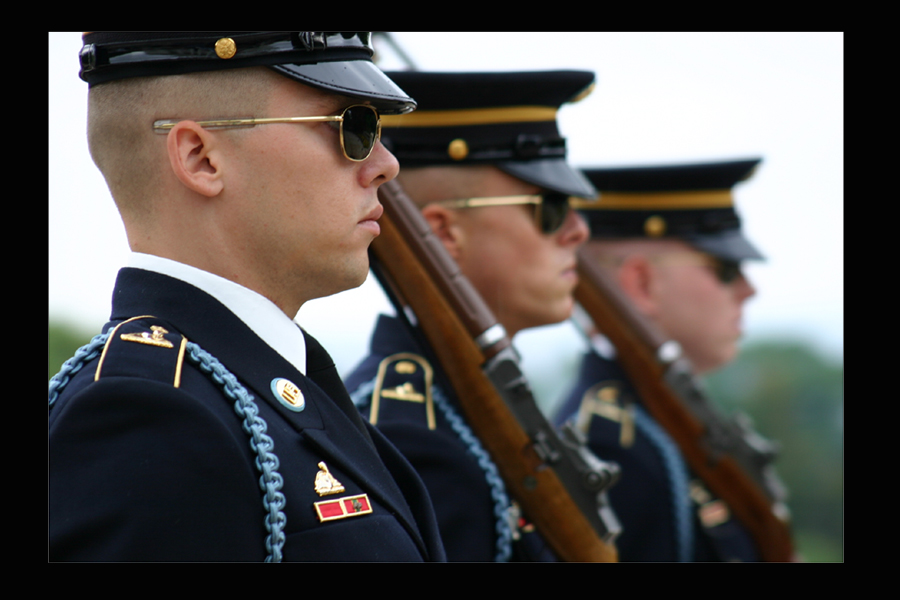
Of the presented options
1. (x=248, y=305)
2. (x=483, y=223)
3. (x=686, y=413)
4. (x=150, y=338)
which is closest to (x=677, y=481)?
(x=686, y=413)

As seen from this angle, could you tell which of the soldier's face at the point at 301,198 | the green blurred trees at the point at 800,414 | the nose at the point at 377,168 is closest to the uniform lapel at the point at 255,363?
the soldier's face at the point at 301,198

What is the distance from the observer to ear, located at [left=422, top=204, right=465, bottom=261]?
12.7 ft

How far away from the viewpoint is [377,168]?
2453mm

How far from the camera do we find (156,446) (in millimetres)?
1913

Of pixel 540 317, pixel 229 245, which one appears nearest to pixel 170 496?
pixel 229 245

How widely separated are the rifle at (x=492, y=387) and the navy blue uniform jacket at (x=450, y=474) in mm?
99

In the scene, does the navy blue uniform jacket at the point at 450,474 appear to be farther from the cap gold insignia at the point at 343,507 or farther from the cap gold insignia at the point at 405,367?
the cap gold insignia at the point at 343,507

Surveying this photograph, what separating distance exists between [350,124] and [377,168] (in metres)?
0.14

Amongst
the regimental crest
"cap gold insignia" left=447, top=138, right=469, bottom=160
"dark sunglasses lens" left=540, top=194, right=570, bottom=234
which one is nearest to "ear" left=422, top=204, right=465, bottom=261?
"cap gold insignia" left=447, top=138, right=469, bottom=160

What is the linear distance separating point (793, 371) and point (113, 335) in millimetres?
10964

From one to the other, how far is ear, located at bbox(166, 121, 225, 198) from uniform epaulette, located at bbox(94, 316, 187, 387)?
1.07 ft

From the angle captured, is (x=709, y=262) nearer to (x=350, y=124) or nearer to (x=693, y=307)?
(x=693, y=307)

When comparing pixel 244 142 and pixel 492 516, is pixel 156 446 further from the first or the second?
pixel 492 516

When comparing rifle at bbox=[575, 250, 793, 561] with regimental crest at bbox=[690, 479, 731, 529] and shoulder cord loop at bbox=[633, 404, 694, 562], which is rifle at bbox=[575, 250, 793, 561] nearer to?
regimental crest at bbox=[690, 479, 731, 529]
